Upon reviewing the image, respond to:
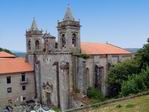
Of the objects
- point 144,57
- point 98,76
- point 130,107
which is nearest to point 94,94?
point 98,76

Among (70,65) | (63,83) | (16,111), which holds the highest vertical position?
(70,65)

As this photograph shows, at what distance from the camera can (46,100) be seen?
52719 mm

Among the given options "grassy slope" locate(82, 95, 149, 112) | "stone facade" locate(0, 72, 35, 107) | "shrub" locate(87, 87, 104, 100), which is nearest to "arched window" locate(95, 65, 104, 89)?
"shrub" locate(87, 87, 104, 100)

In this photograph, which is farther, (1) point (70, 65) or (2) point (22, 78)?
→ (2) point (22, 78)

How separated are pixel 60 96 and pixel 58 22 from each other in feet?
44.4

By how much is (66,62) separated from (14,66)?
13.6 metres

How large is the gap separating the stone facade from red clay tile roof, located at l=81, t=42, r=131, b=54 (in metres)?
13.1

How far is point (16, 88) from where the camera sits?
5297cm

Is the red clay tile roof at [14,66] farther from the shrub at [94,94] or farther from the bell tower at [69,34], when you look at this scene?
the shrub at [94,94]

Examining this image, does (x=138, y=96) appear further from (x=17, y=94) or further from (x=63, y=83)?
(x=17, y=94)

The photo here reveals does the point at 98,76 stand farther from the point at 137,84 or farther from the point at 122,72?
the point at 137,84

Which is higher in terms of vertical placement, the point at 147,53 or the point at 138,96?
the point at 147,53

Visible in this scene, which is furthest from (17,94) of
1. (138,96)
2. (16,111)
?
(138,96)

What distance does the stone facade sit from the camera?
5122 centimetres
